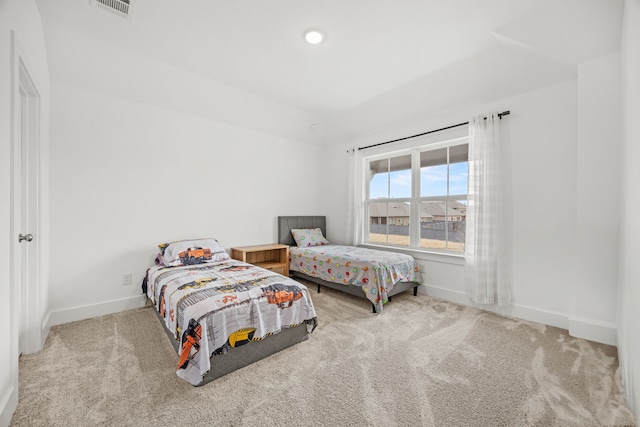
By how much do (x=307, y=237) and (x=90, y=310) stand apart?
2705 millimetres

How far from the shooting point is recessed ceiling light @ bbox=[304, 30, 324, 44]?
2.24 meters

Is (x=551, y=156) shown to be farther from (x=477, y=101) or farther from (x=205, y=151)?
(x=205, y=151)

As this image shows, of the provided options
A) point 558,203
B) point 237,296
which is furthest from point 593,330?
point 237,296

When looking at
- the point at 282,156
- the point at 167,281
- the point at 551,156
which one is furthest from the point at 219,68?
the point at 551,156

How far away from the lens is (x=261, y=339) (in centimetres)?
200

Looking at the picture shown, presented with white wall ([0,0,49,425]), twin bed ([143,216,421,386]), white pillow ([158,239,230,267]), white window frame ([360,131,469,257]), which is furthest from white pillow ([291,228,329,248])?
white wall ([0,0,49,425])

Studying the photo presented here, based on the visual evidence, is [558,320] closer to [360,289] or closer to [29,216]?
[360,289]

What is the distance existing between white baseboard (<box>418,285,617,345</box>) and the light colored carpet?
8cm

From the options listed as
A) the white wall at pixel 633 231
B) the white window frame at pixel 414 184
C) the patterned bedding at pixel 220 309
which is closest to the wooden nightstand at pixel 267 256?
the patterned bedding at pixel 220 309

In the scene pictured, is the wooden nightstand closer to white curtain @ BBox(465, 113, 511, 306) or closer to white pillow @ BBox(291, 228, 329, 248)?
white pillow @ BBox(291, 228, 329, 248)

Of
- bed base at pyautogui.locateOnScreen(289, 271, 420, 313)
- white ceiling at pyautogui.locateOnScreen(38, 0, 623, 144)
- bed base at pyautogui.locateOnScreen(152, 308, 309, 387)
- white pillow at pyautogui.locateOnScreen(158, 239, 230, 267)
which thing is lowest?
bed base at pyautogui.locateOnScreen(152, 308, 309, 387)

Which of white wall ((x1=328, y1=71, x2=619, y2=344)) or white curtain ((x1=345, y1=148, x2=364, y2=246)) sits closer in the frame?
white wall ((x1=328, y1=71, x2=619, y2=344))

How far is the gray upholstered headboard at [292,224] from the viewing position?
4.24 metres

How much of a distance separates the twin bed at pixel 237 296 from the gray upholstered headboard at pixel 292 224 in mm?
772
